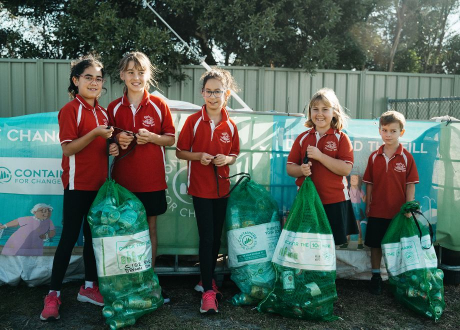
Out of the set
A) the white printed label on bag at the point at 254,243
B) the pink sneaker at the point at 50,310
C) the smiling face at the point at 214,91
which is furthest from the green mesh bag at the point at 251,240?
the pink sneaker at the point at 50,310

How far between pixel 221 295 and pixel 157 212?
2.62ft

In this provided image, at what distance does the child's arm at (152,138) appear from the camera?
2.65 metres

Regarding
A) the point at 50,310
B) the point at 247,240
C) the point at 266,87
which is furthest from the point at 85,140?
the point at 266,87

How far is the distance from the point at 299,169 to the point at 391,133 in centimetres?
82

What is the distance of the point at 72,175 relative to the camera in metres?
2.64

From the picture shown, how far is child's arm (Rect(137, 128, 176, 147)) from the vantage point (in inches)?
104

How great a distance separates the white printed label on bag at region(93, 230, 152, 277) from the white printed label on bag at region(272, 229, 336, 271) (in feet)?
3.15

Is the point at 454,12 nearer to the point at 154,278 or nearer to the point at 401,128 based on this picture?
the point at 401,128

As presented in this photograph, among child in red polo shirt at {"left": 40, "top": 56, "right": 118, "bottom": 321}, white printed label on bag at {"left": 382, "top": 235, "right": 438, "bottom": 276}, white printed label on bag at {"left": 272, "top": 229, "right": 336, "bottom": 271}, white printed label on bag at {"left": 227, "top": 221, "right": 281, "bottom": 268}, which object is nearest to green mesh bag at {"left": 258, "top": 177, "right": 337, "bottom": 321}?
white printed label on bag at {"left": 272, "top": 229, "right": 336, "bottom": 271}

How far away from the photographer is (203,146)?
2.83 metres

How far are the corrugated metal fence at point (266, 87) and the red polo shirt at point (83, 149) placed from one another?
14.7 feet

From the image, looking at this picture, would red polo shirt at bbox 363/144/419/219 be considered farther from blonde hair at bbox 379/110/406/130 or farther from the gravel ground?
the gravel ground

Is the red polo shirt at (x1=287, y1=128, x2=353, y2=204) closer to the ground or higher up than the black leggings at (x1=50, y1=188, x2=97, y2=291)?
higher up

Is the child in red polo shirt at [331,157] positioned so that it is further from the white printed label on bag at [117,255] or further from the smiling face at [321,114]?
the white printed label on bag at [117,255]
